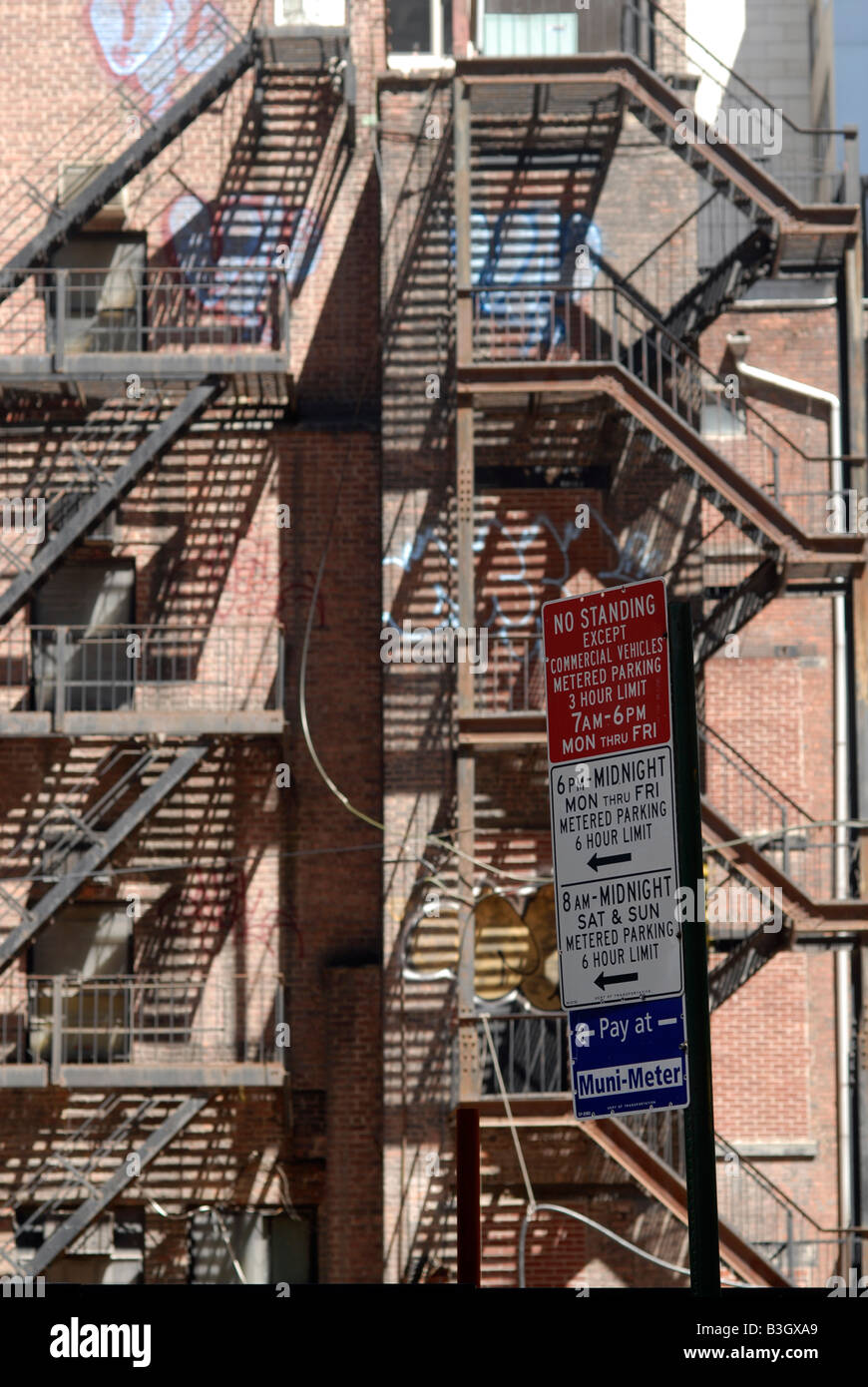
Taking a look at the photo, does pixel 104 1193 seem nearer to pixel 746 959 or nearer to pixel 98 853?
pixel 98 853

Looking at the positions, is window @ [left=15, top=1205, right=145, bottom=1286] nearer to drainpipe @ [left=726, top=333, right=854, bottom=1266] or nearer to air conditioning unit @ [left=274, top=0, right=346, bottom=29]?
drainpipe @ [left=726, top=333, right=854, bottom=1266]

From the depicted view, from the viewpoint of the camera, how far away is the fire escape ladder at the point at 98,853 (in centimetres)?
1684

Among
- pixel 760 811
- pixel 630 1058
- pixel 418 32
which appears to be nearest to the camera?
pixel 630 1058

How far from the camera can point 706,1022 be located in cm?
464

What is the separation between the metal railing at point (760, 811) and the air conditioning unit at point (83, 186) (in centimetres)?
780

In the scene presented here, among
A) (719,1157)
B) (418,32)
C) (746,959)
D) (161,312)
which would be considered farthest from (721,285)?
(719,1157)

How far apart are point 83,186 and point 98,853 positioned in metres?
6.70

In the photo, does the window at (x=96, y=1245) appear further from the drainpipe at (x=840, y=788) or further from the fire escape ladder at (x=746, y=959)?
the drainpipe at (x=840, y=788)

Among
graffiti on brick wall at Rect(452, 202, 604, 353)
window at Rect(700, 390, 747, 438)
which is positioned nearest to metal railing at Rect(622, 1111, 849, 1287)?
window at Rect(700, 390, 747, 438)

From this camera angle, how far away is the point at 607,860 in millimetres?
4793

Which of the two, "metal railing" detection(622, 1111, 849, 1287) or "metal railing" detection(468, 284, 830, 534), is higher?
"metal railing" detection(468, 284, 830, 534)

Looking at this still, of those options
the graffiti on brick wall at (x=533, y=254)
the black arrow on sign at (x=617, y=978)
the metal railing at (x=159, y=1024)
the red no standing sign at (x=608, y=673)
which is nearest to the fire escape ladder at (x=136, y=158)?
the graffiti on brick wall at (x=533, y=254)

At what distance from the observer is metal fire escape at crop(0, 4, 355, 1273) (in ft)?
55.6

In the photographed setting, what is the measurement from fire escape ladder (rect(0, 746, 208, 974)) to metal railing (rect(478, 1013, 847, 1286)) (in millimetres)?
3711
